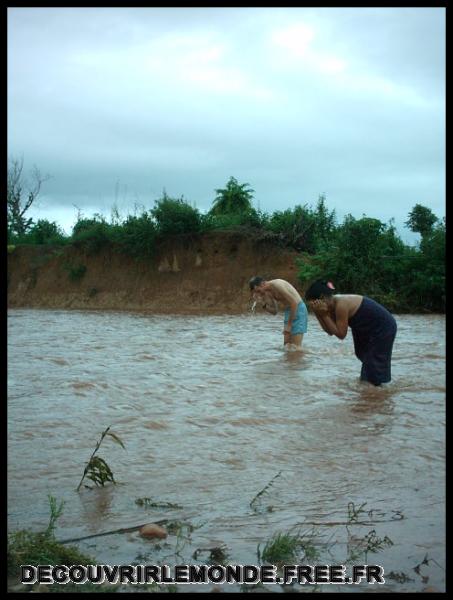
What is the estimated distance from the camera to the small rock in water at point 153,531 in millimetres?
3660

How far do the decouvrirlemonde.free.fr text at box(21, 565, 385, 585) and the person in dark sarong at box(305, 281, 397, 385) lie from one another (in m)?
5.18

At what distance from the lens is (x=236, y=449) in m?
5.89

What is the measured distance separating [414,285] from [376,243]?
1.92m

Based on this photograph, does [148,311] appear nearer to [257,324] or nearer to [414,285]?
[257,324]

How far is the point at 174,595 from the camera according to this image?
2947 millimetres

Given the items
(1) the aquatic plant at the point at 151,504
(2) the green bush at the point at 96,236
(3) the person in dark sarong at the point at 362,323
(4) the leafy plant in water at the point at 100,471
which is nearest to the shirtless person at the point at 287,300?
(3) the person in dark sarong at the point at 362,323

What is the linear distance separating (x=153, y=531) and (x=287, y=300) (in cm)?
823

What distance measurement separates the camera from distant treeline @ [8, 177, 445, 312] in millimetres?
22141

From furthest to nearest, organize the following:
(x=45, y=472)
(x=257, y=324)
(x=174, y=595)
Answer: (x=257, y=324) < (x=45, y=472) < (x=174, y=595)

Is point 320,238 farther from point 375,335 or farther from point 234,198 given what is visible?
point 375,335

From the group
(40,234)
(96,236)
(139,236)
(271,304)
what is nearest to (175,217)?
(139,236)

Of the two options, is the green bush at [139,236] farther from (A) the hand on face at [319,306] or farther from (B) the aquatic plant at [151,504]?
(B) the aquatic plant at [151,504]

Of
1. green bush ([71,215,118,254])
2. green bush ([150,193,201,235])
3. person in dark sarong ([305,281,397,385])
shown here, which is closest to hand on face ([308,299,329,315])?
person in dark sarong ([305,281,397,385])
